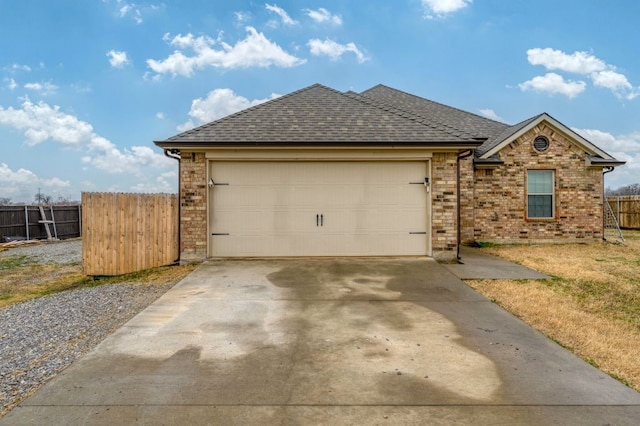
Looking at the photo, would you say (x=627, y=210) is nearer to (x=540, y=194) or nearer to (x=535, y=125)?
(x=540, y=194)

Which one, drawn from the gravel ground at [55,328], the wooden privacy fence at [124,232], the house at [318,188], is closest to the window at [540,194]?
the house at [318,188]

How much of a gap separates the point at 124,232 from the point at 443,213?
295 inches

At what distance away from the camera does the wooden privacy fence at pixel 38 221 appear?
16547 millimetres

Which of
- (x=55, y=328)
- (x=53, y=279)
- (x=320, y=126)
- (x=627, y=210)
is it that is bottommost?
(x=53, y=279)

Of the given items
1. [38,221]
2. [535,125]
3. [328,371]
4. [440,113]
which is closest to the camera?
[328,371]

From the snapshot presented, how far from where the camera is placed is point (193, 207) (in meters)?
8.69

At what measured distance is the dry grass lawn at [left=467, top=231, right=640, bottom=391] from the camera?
13.0 ft

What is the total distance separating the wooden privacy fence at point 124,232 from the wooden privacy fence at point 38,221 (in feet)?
37.8

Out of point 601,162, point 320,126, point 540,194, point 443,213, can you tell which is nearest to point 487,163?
point 540,194

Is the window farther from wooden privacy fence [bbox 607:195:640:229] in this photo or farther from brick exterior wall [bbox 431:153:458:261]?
wooden privacy fence [bbox 607:195:640:229]

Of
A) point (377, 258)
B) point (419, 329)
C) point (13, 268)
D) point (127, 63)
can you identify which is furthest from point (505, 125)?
point (13, 268)

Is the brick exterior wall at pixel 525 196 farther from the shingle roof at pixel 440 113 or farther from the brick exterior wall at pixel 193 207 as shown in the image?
the brick exterior wall at pixel 193 207

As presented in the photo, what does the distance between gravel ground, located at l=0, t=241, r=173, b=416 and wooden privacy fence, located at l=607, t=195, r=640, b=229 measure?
23255 millimetres

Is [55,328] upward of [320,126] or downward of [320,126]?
downward
